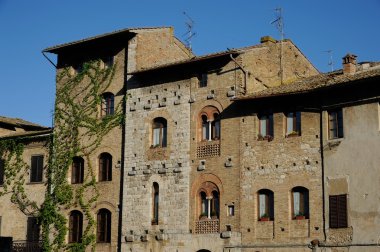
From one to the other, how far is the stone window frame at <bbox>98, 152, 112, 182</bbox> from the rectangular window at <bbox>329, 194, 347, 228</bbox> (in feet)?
38.9

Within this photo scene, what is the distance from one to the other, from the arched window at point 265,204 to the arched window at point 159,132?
18.8 feet

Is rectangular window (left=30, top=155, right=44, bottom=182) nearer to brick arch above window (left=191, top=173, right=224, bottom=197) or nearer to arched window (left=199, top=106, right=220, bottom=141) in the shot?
brick arch above window (left=191, top=173, right=224, bottom=197)

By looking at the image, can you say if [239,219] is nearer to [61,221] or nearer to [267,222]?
[267,222]

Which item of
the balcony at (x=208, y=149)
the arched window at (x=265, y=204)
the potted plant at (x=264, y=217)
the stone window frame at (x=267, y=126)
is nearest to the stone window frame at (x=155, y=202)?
the balcony at (x=208, y=149)

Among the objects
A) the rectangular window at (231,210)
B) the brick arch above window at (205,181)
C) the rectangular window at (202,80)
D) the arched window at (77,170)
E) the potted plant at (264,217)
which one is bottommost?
the potted plant at (264,217)

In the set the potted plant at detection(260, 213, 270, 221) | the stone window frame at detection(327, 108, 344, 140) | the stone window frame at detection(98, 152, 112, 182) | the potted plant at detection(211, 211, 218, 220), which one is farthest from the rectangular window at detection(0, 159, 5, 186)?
the stone window frame at detection(327, 108, 344, 140)

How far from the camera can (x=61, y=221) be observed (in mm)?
34969

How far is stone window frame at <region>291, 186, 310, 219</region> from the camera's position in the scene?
27703 millimetres

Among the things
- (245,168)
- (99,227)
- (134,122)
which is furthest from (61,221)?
(245,168)

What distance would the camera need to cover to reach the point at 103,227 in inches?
1332

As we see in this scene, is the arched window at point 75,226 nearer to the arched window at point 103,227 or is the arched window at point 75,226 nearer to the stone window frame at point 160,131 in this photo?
the arched window at point 103,227

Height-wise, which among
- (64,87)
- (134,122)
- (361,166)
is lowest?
(361,166)

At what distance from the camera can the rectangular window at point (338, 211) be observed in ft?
86.8

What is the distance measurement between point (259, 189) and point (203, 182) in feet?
9.20
